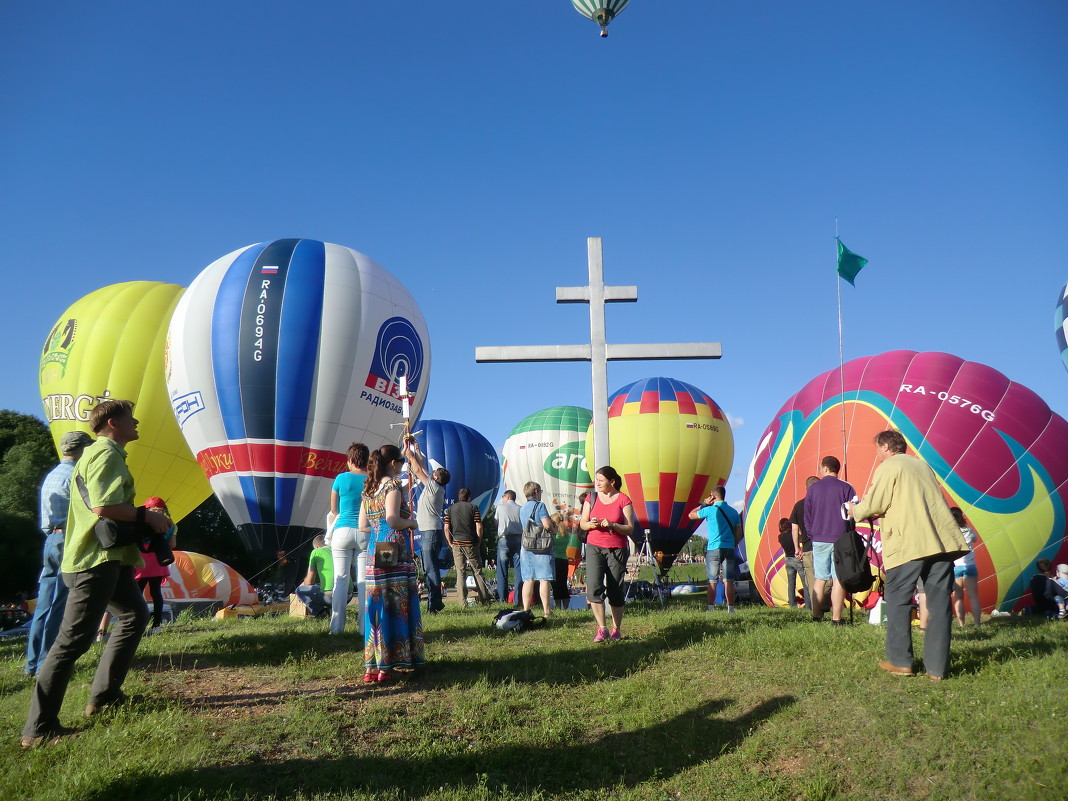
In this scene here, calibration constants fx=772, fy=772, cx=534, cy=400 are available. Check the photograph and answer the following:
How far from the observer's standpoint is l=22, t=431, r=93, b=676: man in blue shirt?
5879mm

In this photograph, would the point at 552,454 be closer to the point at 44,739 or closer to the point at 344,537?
the point at 344,537

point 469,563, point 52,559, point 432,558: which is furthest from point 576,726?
point 469,563

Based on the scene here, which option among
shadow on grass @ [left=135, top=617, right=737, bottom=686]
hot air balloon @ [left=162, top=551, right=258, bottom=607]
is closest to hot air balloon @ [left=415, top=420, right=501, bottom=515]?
hot air balloon @ [left=162, top=551, right=258, bottom=607]

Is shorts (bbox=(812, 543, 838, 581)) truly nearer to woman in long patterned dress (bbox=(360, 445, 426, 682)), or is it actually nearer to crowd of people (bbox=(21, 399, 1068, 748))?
crowd of people (bbox=(21, 399, 1068, 748))

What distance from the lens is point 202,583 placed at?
554 inches

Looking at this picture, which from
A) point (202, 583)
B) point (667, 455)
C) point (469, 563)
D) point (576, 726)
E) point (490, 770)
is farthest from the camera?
point (667, 455)

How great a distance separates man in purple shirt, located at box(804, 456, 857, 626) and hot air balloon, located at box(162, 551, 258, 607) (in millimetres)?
Result: 10148

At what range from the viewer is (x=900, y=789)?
4.02m

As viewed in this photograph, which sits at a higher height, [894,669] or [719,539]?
[719,539]

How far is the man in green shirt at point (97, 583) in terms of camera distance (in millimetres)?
4270

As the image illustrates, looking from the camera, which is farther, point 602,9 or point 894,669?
point 602,9

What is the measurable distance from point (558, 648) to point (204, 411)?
1306 centimetres

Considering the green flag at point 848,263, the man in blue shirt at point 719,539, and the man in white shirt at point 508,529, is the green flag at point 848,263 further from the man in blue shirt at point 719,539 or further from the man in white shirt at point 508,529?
the man in white shirt at point 508,529

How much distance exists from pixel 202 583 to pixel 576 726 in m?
11.1
